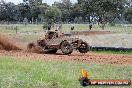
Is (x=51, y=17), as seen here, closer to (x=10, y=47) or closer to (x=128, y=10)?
(x=128, y=10)

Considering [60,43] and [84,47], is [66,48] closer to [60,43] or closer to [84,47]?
[60,43]

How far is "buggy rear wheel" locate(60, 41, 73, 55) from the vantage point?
2166cm

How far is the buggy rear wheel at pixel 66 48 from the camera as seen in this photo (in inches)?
853

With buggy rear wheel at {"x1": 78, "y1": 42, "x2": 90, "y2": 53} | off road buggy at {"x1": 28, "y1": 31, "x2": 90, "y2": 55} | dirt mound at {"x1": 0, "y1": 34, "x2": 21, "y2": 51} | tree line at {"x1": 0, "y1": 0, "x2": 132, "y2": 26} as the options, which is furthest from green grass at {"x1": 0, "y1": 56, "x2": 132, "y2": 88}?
tree line at {"x1": 0, "y1": 0, "x2": 132, "y2": 26}

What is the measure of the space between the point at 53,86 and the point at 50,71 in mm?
2585

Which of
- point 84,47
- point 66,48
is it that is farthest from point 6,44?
point 84,47

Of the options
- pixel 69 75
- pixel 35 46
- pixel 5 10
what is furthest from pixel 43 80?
pixel 5 10

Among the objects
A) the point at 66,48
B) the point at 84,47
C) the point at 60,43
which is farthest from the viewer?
the point at 84,47

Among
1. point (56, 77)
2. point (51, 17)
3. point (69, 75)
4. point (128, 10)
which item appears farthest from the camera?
point (128, 10)

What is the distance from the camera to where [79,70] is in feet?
44.0

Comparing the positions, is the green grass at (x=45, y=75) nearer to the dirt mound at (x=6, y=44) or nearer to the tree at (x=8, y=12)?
the dirt mound at (x=6, y=44)

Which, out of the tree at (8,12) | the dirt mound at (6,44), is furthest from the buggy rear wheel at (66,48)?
the tree at (8,12)

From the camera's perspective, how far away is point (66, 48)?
2175 cm

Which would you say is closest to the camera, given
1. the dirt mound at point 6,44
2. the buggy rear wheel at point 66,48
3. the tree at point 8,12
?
the buggy rear wheel at point 66,48
